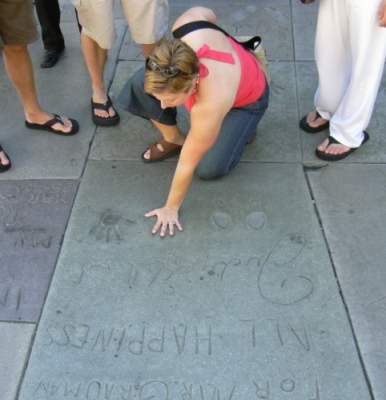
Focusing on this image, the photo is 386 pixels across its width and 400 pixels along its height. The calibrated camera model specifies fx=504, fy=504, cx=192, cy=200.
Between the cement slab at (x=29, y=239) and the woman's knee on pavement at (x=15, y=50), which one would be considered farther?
the woman's knee on pavement at (x=15, y=50)

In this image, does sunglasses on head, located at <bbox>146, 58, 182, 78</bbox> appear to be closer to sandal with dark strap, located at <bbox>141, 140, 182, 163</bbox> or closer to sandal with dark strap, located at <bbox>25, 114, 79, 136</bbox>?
sandal with dark strap, located at <bbox>141, 140, 182, 163</bbox>

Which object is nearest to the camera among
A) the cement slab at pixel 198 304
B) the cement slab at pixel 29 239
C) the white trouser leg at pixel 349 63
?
the cement slab at pixel 198 304

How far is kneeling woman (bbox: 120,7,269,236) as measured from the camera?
1797mm

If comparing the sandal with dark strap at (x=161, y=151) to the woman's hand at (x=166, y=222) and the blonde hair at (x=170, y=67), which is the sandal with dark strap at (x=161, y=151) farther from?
the blonde hair at (x=170, y=67)

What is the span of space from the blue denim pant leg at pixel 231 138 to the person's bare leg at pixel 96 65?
31.3 inches

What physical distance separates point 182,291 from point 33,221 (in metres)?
0.87

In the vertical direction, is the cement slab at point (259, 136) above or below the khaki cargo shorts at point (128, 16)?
below

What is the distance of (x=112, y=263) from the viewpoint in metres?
2.32

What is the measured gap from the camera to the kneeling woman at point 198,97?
1.80 meters

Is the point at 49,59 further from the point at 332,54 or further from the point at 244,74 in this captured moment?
the point at 332,54

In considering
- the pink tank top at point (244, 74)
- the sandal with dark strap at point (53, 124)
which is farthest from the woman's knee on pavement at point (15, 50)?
the pink tank top at point (244, 74)

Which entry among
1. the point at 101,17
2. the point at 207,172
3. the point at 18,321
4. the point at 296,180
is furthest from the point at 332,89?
the point at 18,321

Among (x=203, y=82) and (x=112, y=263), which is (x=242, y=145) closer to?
(x=203, y=82)

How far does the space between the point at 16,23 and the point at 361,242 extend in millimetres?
1989
